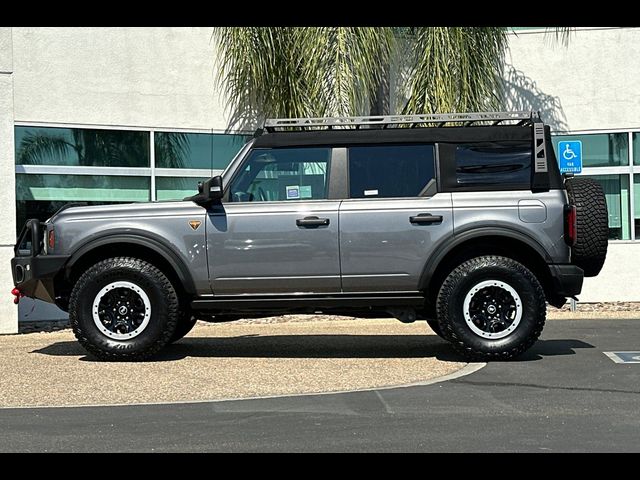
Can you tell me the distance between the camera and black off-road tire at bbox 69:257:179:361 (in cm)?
918

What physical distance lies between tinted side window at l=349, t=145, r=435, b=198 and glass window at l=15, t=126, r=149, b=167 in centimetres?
652

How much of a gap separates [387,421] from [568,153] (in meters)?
9.20

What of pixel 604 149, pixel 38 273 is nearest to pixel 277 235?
pixel 38 273

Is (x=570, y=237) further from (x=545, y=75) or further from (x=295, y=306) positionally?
(x=545, y=75)

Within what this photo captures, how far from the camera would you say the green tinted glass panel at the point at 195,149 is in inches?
603

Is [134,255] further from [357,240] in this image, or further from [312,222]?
[357,240]

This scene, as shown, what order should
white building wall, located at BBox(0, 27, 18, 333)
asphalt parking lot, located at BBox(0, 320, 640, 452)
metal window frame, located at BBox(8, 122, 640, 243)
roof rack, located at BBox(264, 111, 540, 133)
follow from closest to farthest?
asphalt parking lot, located at BBox(0, 320, 640, 452)
roof rack, located at BBox(264, 111, 540, 133)
white building wall, located at BBox(0, 27, 18, 333)
metal window frame, located at BBox(8, 122, 640, 243)

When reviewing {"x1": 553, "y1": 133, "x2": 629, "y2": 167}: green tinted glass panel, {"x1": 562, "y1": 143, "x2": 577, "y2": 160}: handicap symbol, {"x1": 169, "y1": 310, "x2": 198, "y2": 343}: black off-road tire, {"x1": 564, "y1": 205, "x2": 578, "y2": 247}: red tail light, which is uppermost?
{"x1": 553, "y1": 133, "x2": 629, "y2": 167}: green tinted glass panel

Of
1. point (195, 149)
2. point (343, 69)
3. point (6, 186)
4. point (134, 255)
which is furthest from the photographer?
point (195, 149)

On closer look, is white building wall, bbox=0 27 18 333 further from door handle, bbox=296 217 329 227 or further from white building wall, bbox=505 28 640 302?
white building wall, bbox=505 28 640 302

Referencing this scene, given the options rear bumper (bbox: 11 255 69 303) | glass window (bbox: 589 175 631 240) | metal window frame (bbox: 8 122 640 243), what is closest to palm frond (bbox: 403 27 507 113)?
metal window frame (bbox: 8 122 640 243)

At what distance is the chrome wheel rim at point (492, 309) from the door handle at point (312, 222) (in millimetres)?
1410

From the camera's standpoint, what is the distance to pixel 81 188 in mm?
14719
